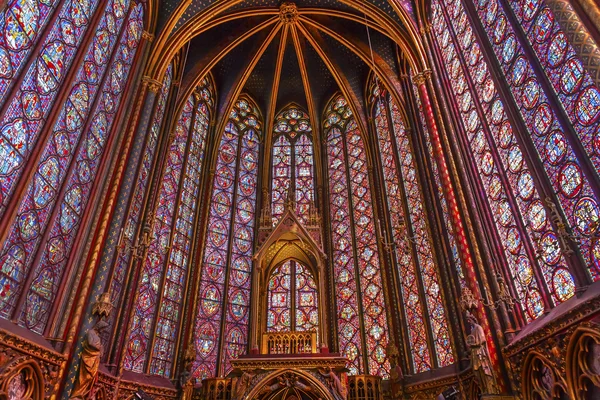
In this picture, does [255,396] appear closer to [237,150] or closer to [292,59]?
[237,150]

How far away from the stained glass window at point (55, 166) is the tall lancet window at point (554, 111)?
358 inches

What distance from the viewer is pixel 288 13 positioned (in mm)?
17391

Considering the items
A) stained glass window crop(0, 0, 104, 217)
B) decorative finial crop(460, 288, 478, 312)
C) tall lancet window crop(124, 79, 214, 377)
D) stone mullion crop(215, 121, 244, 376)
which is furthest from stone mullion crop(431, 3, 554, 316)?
stained glass window crop(0, 0, 104, 217)

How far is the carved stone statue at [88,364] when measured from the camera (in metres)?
8.63

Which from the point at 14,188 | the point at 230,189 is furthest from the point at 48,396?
the point at 230,189

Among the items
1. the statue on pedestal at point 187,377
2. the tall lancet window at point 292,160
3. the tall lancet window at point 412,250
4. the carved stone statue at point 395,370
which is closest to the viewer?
the statue on pedestal at point 187,377

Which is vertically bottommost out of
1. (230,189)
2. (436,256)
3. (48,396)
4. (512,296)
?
(48,396)

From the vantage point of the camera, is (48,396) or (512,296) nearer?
(48,396)

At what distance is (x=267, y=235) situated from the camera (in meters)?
14.0

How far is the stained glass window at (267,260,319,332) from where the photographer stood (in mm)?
14742

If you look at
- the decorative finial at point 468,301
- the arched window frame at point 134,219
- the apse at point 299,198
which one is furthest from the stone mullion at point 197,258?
the decorative finial at point 468,301

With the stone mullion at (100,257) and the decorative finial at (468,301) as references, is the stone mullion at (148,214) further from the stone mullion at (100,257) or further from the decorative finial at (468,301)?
the decorative finial at (468,301)

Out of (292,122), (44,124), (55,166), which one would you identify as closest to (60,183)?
(55,166)

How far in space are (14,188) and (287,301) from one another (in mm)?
9336
